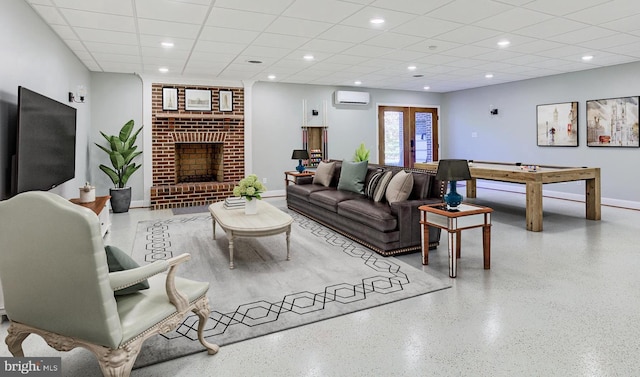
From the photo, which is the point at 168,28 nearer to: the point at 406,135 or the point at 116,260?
the point at 116,260

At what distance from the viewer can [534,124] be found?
7965 mm

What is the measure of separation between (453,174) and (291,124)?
547cm

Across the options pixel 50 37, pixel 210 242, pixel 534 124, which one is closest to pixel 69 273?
pixel 210 242

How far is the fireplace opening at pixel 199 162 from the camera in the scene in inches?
304

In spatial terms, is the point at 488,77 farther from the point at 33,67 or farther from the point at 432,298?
the point at 33,67

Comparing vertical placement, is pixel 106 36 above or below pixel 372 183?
above

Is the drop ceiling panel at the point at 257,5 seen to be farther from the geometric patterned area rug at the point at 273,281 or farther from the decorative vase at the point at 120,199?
the decorative vase at the point at 120,199

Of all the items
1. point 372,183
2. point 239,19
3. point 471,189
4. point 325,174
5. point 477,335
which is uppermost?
point 239,19

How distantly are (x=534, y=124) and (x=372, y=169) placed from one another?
4767 mm

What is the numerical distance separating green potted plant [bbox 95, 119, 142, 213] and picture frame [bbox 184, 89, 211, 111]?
3.82 ft

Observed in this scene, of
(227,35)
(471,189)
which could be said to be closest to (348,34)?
(227,35)

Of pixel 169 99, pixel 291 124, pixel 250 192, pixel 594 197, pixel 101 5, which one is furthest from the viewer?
pixel 291 124

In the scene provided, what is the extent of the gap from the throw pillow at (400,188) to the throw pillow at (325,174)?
6.12 ft

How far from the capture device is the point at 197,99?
24.4 ft
